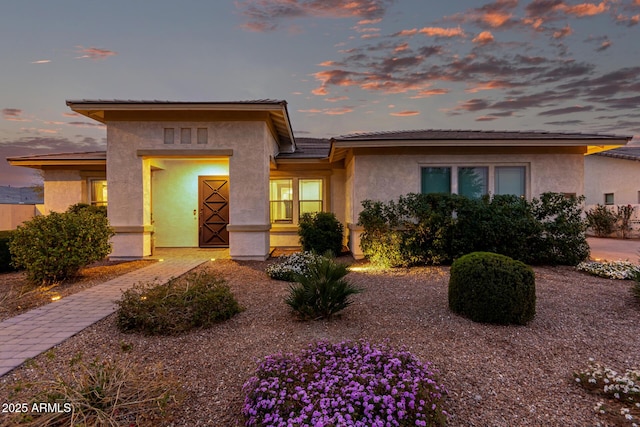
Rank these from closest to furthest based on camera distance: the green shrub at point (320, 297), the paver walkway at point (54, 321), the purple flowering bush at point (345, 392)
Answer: the purple flowering bush at point (345, 392) → the paver walkway at point (54, 321) → the green shrub at point (320, 297)

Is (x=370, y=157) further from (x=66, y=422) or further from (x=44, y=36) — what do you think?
(x=44, y=36)

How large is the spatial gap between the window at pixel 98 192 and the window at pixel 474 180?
1182cm

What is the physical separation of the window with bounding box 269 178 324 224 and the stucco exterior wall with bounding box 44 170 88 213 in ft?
24.1

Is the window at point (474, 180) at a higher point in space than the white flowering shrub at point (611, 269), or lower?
higher

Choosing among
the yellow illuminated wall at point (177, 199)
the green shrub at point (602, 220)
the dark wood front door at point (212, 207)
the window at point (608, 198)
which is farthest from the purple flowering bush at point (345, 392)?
the window at point (608, 198)

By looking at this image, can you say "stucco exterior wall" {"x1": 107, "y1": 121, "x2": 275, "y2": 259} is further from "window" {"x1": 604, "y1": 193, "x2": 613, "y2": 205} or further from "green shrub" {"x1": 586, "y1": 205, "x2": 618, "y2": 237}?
"window" {"x1": 604, "y1": 193, "x2": 613, "y2": 205}

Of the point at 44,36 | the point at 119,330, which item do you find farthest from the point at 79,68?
the point at 119,330

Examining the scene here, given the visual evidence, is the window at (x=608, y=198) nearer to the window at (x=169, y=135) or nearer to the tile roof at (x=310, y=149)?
the tile roof at (x=310, y=149)

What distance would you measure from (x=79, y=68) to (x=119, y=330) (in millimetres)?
11397

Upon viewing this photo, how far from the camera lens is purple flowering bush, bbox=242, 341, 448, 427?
2.21 m

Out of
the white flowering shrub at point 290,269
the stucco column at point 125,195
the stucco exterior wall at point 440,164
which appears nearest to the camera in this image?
the white flowering shrub at point 290,269

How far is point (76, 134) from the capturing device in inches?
649

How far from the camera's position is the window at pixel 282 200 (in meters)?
12.4

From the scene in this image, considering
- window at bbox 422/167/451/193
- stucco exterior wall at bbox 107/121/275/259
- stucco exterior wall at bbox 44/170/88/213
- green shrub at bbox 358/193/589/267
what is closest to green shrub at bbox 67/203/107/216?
stucco exterior wall at bbox 44/170/88/213
